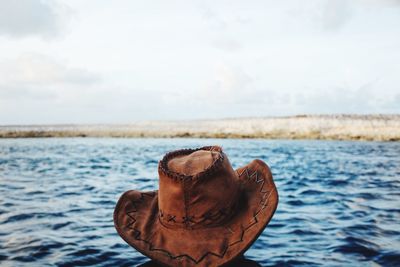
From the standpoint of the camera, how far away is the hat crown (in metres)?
3.40

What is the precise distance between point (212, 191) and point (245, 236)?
46 centimetres

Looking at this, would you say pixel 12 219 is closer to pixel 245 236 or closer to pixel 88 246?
pixel 88 246

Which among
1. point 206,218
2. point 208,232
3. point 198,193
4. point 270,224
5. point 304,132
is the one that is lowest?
point 270,224

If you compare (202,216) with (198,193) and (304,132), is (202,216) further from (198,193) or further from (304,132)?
(304,132)

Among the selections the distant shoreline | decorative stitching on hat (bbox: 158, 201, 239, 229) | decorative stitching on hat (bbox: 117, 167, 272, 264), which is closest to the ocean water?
decorative stitching on hat (bbox: 117, 167, 272, 264)

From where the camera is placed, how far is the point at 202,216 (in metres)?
3.45

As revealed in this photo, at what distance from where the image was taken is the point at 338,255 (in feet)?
16.7

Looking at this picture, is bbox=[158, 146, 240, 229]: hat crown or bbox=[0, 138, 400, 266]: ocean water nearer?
bbox=[158, 146, 240, 229]: hat crown

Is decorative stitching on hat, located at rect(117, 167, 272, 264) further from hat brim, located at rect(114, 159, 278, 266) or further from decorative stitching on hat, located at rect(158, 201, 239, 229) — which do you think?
decorative stitching on hat, located at rect(158, 201, 239, 229)

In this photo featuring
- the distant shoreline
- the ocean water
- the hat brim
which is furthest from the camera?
the distant shoreline

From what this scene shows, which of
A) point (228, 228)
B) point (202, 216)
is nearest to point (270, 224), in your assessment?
point (228, 228)

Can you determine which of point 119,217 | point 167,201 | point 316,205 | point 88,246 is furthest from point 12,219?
point 316,205

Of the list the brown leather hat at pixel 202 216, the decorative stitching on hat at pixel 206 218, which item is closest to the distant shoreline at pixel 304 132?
the brown leather hat at pixel 202 216

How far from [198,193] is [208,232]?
0.36 meters
